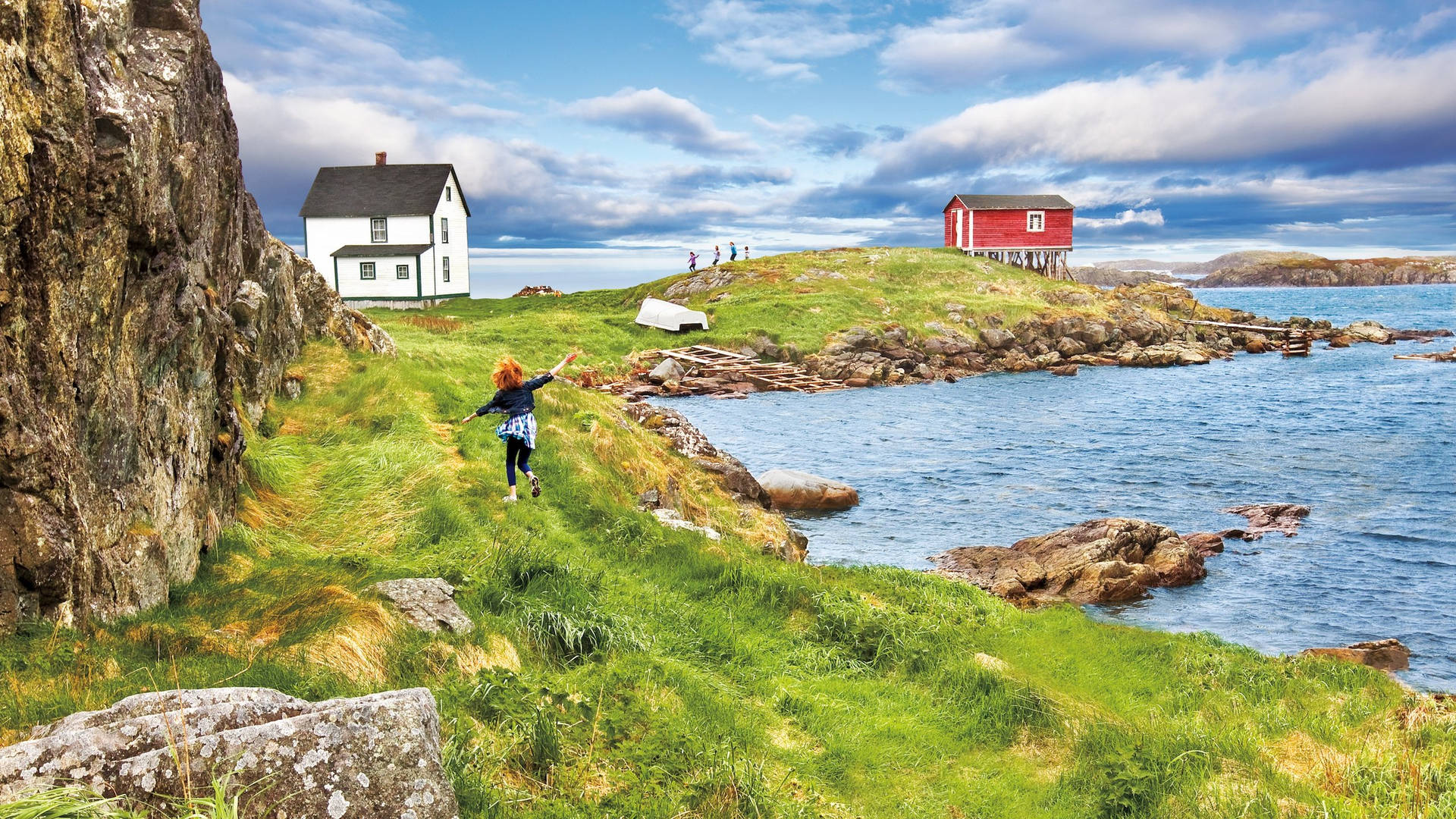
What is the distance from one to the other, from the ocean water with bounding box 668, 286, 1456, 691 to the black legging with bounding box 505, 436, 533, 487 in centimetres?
837

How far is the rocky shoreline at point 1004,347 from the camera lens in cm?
5244

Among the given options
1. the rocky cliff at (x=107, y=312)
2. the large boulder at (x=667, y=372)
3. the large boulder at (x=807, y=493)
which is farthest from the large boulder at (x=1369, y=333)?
the rocky cliff at (x=107, y=312)

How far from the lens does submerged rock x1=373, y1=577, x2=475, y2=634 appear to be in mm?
Result: 8242

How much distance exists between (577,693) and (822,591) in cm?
611

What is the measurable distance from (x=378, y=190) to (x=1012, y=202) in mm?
59711

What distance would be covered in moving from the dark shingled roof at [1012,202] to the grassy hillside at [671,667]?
78621 mm

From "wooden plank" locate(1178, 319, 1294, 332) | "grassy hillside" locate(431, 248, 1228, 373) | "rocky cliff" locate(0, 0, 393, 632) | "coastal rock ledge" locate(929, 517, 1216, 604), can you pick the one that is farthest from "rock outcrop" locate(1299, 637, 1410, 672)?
"wooden plank" locate(1178, 319, 1294, 332)

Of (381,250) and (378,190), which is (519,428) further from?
(378,190)

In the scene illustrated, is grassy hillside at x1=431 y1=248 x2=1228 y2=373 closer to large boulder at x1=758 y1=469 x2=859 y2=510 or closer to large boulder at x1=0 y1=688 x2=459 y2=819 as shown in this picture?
large boulder at x1=758 y1=469 x2=859 y2=510

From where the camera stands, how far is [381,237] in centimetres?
6206

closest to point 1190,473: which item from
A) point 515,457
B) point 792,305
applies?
point 515,457

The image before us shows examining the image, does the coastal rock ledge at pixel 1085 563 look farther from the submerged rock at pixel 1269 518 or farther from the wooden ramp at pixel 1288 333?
the wooden ramp at pixel 1288 333

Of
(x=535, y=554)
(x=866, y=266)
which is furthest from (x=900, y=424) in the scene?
(x=866, y=266)

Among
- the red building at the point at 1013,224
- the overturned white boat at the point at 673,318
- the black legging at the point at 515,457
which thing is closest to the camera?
the black legging at the point at 515,457
